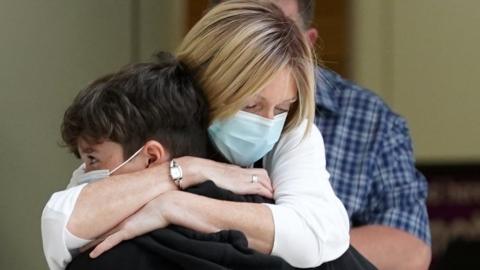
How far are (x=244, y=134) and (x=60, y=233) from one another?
365 mm

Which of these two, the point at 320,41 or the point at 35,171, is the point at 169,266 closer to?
the point at 35,171

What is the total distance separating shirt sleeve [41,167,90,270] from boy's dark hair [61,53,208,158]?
0.11 metres

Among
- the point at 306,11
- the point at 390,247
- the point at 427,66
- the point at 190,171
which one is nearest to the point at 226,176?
the point at 190,171

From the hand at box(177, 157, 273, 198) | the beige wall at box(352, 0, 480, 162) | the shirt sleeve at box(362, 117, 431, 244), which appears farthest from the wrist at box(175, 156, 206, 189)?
the beige wall at box(352, 0, 480, 162)

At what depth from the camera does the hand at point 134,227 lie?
1.69 m

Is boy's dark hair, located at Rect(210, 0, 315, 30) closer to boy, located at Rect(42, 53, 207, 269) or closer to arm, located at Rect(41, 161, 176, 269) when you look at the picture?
boy, located at Rect(42, 53, 207, 269)

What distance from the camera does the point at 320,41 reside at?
3.47m

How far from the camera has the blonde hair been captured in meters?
1.79

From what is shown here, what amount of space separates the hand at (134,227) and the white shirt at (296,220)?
4cm

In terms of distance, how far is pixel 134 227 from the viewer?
1.70m

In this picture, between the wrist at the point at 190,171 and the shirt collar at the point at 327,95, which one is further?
the shirt collar at the point at 327,95

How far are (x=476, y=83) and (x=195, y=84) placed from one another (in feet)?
6.32

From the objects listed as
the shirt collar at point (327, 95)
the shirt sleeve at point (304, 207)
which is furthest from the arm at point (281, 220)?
the shirt collar at point (327, 95)

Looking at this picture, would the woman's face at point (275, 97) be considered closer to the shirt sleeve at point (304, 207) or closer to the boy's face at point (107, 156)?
the shirt sleeve at point (304, 207)
